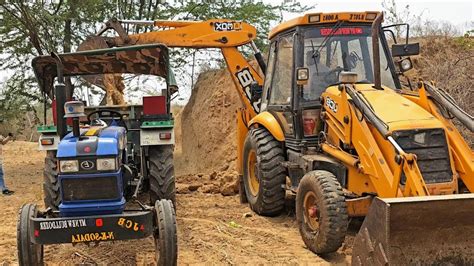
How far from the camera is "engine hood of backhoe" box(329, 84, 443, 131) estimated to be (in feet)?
17.7

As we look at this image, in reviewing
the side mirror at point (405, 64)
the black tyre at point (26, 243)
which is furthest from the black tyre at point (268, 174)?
the black tyre at point (26, 243)

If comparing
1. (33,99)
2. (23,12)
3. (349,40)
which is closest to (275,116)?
(349,40)

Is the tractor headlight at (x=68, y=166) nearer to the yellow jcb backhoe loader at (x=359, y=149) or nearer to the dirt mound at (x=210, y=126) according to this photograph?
the yellow jcb backhoe loader at (x=359, y=149)

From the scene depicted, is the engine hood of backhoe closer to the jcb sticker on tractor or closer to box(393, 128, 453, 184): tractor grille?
box(393, 128, 453, 184): tractor grille

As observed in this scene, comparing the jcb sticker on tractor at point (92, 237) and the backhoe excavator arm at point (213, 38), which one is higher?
the backhoe excavator arm at point (213, 38)

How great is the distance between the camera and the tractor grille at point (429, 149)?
17.3 ft

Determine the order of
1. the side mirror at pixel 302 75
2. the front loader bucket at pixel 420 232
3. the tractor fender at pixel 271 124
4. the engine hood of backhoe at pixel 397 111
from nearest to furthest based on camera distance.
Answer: the front loader bucket at pixel 420 232
the engine hood of backhoe at pixel 397 111
the side mirror at pixel 302 75
the tractor fender at pixel 271 124

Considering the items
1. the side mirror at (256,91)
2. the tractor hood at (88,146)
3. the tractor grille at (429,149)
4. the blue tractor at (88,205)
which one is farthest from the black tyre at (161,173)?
the tractor grille at (429,149)

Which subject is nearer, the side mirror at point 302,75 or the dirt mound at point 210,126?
the side mirror at point 302,75

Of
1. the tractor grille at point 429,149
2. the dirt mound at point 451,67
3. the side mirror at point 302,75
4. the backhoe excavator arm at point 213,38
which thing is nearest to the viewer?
the tractor grille at point 429,149

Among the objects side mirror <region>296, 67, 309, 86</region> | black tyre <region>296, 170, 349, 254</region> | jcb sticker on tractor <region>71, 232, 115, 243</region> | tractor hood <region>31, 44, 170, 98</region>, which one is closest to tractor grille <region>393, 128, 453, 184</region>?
black tyre <region>296, 170, 349, 254</region>

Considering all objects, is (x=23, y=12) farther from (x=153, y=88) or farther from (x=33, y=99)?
(x=153, y=88)

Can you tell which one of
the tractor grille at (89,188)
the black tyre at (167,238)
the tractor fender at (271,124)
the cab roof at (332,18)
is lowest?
the black tyre at (167,238)

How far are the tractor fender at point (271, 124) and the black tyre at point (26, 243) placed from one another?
3.34m
